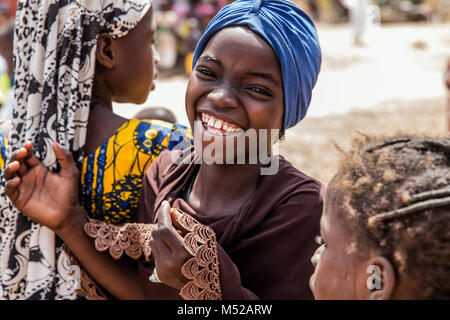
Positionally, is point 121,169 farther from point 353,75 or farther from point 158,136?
point 353,75

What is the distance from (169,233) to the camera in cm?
155

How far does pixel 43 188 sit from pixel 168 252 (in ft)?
2.31

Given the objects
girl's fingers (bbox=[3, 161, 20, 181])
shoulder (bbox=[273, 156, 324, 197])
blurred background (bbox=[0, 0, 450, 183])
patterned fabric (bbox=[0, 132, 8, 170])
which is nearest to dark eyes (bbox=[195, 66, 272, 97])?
shoulder (bbox=[273, 156, 324, 197])

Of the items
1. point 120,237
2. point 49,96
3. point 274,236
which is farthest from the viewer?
point 49,96

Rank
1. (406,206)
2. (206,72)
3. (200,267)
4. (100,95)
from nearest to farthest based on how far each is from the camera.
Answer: (406,206) < (200,267) < (206,72) < (100,95)

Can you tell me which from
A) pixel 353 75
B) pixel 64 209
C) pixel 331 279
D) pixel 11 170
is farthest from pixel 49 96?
pixel 353 75

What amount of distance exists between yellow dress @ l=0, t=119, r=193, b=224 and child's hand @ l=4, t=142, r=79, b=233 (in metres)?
0.06

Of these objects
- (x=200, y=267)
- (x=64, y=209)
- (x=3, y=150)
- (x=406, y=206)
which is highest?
(x=3, y=150)

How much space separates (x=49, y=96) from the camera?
2.06m

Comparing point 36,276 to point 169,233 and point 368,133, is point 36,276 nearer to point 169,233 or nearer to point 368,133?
point 169,233

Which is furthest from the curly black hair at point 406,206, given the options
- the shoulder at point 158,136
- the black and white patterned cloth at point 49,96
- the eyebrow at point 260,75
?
the black and white patterned cloth at point 49,96

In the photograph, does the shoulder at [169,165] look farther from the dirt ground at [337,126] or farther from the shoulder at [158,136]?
the dirt ground at [337,126]

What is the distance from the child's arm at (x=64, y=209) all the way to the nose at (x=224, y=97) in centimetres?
64
